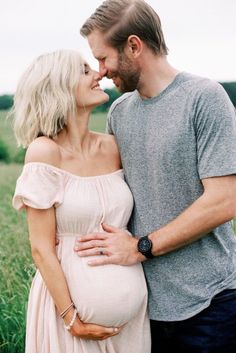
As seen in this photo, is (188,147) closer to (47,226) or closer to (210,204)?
(210,204)

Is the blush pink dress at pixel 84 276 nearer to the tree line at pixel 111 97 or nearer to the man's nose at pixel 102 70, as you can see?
the man's nose at pixel 102 70

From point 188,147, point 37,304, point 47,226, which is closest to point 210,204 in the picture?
point 188,147

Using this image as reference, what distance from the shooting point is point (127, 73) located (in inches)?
105

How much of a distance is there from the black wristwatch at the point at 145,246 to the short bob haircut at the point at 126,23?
0.73 meters

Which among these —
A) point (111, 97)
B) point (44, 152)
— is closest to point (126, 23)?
point (44, 152)

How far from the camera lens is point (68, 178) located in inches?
99.3

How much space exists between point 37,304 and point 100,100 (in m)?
0.81

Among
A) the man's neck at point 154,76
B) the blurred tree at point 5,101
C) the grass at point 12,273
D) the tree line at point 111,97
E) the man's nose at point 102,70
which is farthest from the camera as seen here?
the blurred tree at point 5,101

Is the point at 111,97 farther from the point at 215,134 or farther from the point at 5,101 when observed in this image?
the point at 215,134

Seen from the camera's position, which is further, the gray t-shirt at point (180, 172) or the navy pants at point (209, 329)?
the navy pants at point (209, 329)

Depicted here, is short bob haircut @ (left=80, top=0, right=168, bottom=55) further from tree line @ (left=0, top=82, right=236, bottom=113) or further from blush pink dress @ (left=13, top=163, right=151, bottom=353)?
tree line @ (left=0, top=82, right=236, bottom=113)

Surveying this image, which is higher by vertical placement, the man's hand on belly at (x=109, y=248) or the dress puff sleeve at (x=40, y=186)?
the dress puff sleeve at (x=40, y=186)

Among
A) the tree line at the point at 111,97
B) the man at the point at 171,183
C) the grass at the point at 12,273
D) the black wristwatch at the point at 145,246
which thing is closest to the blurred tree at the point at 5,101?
the tree line at the point at 111,97

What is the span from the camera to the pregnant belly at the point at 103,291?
248 cm
